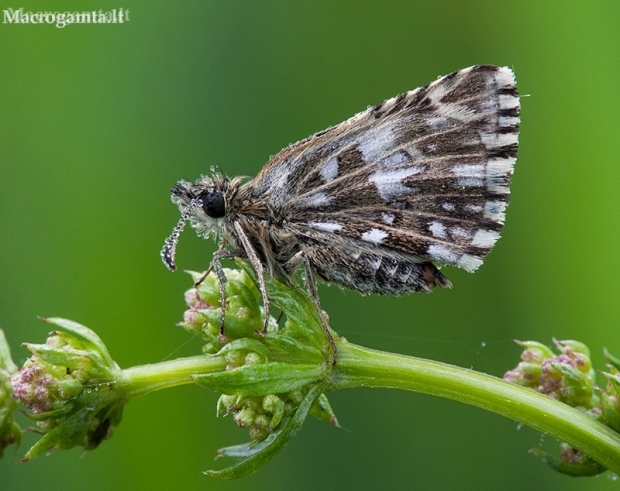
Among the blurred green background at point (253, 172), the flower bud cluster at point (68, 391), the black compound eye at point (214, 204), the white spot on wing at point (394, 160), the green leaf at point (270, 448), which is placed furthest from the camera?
the blurred green background at point (253, 172)

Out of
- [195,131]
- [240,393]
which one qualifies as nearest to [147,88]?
[195,131]

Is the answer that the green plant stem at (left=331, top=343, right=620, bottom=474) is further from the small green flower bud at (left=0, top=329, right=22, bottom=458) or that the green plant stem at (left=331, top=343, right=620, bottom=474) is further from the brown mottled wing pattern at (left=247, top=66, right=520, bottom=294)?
the small green flower bud at (left=0, top=329, right=22, bottom=458)

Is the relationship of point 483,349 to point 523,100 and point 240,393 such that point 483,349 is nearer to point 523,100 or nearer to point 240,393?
point 523,100

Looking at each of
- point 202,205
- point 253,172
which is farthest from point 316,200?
point 253,172

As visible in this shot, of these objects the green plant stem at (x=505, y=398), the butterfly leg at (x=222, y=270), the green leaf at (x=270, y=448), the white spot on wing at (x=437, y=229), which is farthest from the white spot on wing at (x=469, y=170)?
the green leaf at (x=270, y=448)

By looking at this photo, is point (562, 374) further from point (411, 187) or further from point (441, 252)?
point (411, 187)

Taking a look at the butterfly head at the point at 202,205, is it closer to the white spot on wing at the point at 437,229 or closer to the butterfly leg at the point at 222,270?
the butterfly leg at the point at 222,270

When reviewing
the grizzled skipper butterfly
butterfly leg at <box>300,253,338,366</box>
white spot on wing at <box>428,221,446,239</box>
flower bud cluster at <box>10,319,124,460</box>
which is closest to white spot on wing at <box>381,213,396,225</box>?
the grizzled skipper butterfly
